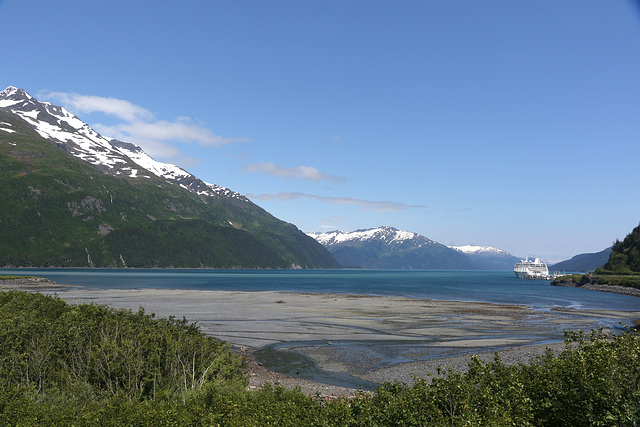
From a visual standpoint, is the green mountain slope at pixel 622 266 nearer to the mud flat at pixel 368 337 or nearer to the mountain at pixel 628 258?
the mountain at pixel 628 258

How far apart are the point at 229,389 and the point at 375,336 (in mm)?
34207

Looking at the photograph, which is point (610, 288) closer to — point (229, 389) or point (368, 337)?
point (368, 337)

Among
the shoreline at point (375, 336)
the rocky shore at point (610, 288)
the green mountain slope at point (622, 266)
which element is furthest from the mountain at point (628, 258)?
the shoreline at point (375, 336)

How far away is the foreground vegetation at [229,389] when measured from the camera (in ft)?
36.9

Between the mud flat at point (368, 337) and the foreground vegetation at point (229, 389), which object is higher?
the foreground vegetation at point (229, 389)

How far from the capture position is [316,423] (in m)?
11.4

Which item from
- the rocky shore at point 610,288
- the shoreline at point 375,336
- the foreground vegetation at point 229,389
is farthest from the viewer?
the rocky shore at point 610,288

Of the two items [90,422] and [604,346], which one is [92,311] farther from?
[604,346]

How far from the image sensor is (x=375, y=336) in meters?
48.9

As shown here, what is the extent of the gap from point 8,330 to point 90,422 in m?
12.0

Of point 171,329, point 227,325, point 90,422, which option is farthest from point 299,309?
point 90,422

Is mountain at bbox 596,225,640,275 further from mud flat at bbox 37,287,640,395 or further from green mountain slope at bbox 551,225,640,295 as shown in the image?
mud flat at bbox 37,287,640,395

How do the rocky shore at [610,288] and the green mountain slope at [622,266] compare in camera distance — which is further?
the green mountain slope at [622,266]

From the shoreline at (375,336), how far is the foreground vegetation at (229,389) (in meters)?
4.57
